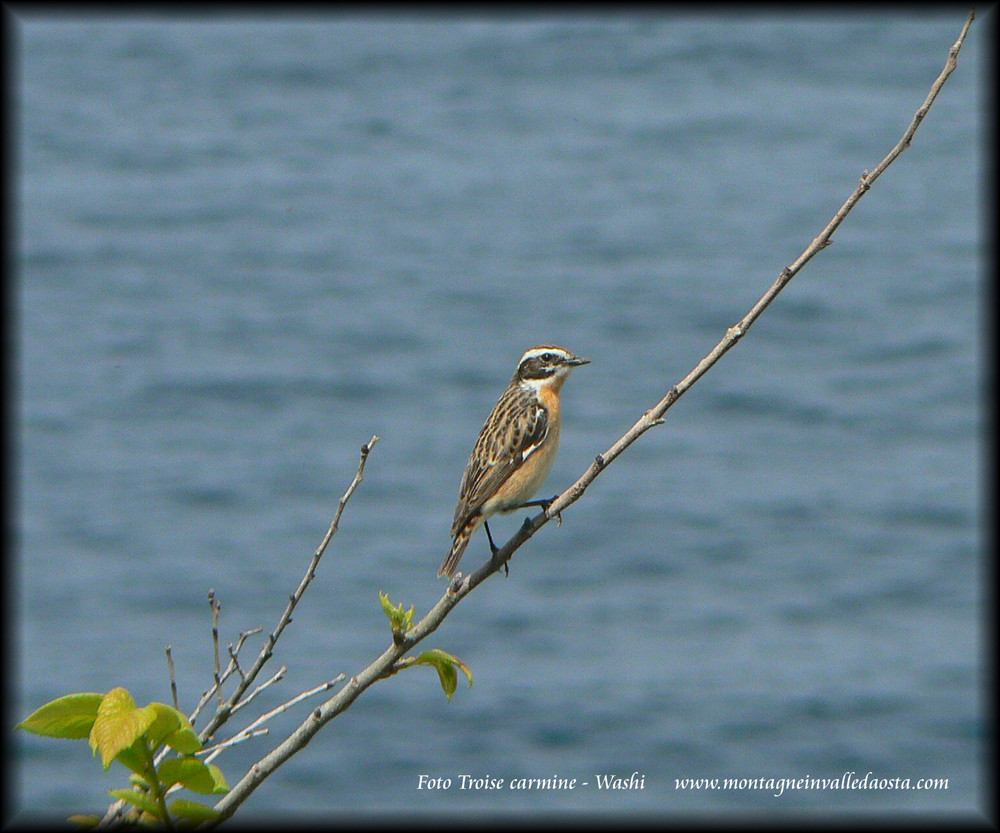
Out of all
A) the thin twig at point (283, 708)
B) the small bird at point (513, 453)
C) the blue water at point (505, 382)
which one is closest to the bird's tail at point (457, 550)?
the small bird at point (513, 453)

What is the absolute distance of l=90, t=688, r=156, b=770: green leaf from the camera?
3.23 m

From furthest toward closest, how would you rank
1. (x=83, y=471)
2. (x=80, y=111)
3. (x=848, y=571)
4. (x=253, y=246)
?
(x=80, y=111)
(x=253, y=246)
(x=83, y=471)
(x=848, y=571)

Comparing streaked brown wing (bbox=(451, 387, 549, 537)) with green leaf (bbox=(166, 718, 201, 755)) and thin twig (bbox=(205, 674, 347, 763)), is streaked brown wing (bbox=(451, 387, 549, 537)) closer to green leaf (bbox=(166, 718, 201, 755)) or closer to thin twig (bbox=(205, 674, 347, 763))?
thin twig (bbox=(205, 674, 347, 763))

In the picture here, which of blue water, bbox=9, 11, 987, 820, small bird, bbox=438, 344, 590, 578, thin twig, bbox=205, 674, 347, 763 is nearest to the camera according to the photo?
thin twig, bbox=205, 674, 347, 763

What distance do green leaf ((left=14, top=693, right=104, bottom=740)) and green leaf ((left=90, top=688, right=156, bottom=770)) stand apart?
76 millimetres

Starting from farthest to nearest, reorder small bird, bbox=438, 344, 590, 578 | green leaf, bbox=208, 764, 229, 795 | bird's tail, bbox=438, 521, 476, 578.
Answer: small bird, bbox=438, 344, 590, 578
bird's tail, bbox=438, 521, 476, 578
green leaf, bbox=208, 764, 229, 795

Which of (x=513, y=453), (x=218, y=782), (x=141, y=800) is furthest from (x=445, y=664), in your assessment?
(x=513, y=453)

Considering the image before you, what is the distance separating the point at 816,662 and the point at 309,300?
23.8m

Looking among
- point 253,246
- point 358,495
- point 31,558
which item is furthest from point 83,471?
point 253,246

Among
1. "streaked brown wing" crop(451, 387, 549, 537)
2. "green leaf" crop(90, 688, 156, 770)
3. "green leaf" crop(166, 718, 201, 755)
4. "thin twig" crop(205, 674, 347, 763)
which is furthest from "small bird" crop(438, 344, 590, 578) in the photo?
"green leaf" crop(90, 688, 156, 770)

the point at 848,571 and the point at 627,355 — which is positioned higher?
the point at 627,355

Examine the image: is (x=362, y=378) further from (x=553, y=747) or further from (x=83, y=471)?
(x=553, y=747)

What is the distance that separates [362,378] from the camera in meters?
42.7

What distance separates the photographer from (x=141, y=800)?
334 cm
